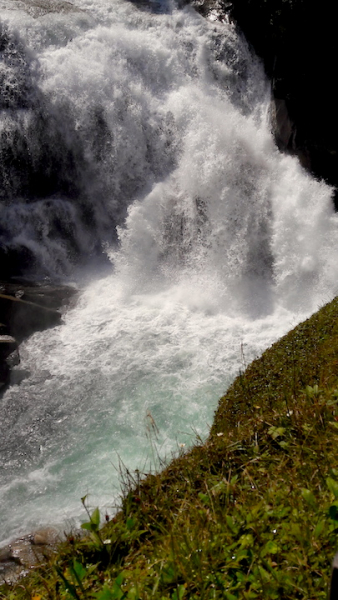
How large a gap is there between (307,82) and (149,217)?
5561 mm

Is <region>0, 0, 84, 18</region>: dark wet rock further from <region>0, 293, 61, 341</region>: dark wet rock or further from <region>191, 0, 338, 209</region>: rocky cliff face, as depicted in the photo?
<region>0, 293, 61, 341</region>: dark wet rock

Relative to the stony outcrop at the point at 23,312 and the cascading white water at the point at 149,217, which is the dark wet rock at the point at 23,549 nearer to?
the cascading white water at the point at 149,217

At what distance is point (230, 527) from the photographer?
106 inches

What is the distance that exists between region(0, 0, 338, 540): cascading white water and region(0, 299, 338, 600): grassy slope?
4988 millimetres

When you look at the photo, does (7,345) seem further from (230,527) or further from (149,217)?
(230,527)

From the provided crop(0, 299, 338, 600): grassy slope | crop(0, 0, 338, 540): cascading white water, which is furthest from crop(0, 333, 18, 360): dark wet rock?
crop(0, 299, 338, 600): grassy slope

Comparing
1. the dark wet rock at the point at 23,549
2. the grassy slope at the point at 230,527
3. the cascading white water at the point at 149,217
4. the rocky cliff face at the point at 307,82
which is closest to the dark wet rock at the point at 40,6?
the cascading white water at the point at 149,217

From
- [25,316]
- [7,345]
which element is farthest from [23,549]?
[25,316]

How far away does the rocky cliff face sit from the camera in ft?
40.6

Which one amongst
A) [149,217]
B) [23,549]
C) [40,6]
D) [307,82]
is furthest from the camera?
[40,6]

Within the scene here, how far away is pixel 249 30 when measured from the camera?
49.2 ft

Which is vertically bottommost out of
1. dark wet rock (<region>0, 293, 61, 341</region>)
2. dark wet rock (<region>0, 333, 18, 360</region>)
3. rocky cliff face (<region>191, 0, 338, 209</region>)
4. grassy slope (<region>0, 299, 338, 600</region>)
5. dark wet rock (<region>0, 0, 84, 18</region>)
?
grassy slope (<region>0, 299, 338, 600</region>)

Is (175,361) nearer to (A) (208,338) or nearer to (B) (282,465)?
(A) (208,338)

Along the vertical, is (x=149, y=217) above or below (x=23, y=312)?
above
